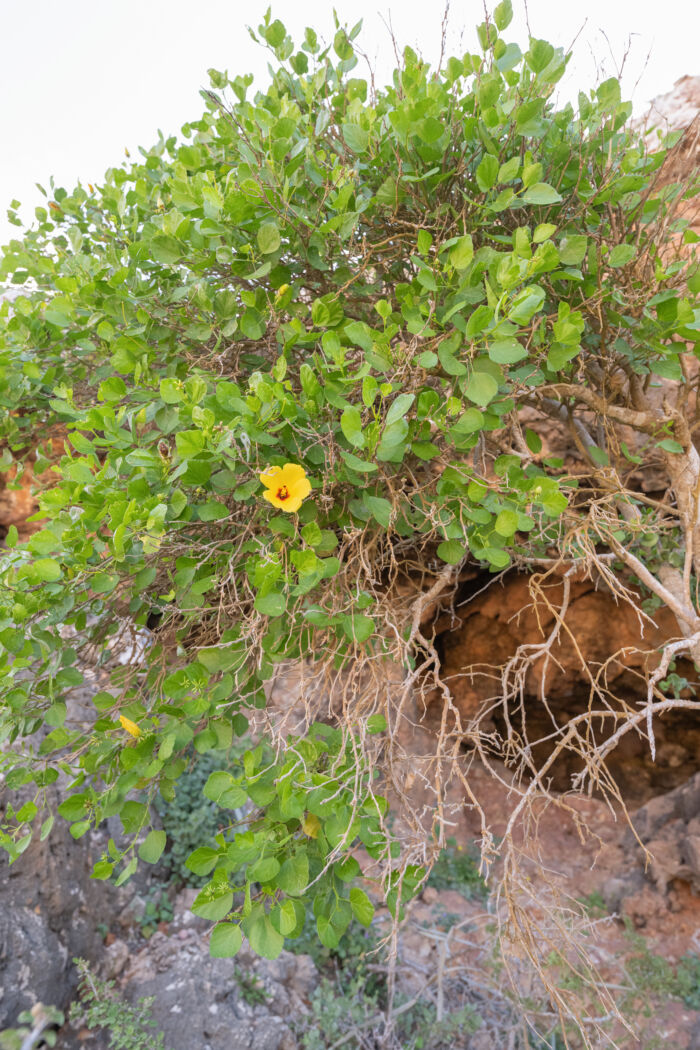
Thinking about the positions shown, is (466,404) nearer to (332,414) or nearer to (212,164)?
(332,414)

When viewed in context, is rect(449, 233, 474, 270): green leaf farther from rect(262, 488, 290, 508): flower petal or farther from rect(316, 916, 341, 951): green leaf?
Result: rect(316, 916, 341, 951): green leaf

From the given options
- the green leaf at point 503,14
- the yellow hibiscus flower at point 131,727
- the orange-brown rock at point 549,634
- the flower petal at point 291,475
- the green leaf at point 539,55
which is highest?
the green leaf at point 503,14

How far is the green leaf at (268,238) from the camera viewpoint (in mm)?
1410

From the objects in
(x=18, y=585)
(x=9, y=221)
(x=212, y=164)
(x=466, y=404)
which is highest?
(x=9, y=221)

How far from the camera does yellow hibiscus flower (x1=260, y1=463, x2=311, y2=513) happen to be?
47.8 inches

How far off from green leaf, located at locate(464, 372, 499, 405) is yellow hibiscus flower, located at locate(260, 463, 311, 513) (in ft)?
1.36

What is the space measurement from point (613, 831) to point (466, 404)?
4525mm

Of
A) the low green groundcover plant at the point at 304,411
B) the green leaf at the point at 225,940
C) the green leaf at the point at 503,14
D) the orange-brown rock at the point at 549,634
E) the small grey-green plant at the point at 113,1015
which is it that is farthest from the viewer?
the orange-brown rock at the point at 549,634

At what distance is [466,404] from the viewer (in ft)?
5.12

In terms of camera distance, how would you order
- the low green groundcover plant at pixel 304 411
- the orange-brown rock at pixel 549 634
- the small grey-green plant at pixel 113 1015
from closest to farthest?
the low green groundcover plant at pixel 304 411, the small grey-green plant at pixel 113 1015, the orange-brown rock at pixel 549 634

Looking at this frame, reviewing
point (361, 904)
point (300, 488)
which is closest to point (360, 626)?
point (300, 488)

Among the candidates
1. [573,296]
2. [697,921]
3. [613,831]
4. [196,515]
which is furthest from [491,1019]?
[573,296]

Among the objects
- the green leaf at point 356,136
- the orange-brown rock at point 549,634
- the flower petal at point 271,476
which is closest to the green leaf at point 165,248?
the green leaf at point 356,136

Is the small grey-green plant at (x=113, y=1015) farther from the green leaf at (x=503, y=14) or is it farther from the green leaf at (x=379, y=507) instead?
the green leaf at (x=503, y=14)
